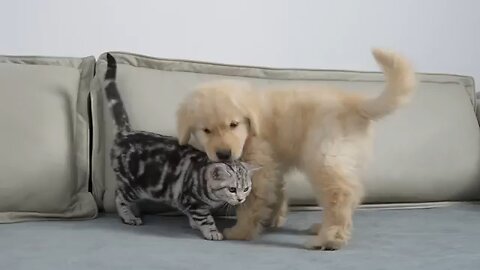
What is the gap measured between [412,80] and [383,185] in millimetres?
527

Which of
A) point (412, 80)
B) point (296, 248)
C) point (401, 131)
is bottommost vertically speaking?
point (296, 248)

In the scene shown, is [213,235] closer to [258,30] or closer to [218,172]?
[218,172]

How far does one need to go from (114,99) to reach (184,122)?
321mm

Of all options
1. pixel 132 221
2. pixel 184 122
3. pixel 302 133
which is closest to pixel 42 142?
pixel 132 221

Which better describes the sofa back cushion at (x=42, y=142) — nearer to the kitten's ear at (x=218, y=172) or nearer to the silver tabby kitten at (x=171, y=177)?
the silver tabby kitten at (x=171, y=177)

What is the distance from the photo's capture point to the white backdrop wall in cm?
Result: 215

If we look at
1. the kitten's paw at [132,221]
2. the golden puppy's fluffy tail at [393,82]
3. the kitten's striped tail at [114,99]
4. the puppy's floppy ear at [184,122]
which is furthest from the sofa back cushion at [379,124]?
the golden puppy's fluffy tail at [393,82]

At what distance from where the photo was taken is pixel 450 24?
2.52 m

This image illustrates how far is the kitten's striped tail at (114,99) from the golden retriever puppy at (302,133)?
0.24 m

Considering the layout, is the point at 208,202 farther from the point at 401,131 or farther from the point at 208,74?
the point at 401,131

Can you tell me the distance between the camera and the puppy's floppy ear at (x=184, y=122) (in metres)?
1.61

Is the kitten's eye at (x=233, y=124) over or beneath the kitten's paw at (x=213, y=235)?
over

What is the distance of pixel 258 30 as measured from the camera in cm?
232

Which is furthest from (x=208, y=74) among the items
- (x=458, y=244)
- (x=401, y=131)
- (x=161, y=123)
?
(x=458, y=244)
